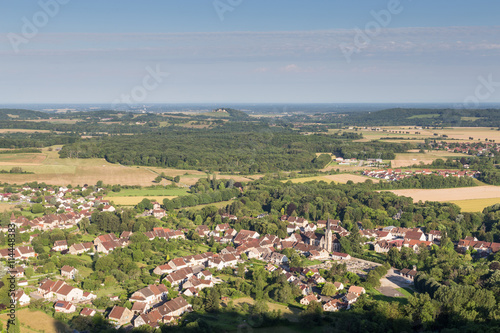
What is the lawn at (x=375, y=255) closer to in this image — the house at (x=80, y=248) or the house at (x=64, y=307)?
the house at (x=80, y=248)

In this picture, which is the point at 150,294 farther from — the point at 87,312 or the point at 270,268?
the point at 270,268

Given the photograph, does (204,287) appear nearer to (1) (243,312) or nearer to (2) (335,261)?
(1) (243,312)

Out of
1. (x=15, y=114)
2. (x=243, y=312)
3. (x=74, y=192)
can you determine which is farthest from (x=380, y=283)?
(x=15, y=114)

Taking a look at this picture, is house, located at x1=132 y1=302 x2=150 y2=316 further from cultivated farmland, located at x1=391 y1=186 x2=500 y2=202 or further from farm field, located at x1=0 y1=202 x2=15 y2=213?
cultivated farmland, located at x1=391 y1=186 x2=500 y2=202

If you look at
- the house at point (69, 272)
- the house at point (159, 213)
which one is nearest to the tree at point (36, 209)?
the house at point (159, 213)

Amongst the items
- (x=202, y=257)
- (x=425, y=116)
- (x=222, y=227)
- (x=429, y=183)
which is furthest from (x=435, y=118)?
(x=202, y=257)

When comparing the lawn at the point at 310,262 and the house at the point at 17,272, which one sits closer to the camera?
the house at the point at 17,272
